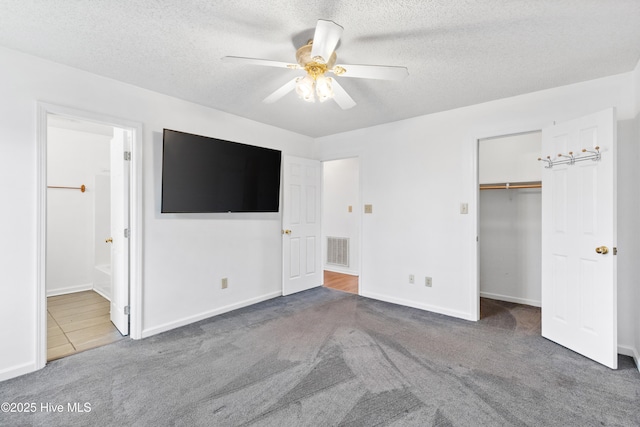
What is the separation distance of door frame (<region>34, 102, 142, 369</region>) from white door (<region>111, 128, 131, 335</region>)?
6cm

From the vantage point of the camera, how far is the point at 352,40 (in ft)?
6.61

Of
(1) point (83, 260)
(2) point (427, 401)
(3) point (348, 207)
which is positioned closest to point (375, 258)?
(3) point (348, 207)

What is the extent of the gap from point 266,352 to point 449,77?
286 centimetres

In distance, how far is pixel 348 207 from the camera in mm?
5641

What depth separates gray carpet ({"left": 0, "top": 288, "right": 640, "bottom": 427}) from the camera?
1.76 m

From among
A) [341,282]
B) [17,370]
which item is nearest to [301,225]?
[341,282]

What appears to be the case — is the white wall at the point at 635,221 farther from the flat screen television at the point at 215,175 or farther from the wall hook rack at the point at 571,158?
the flat screen television at the point at 215,175

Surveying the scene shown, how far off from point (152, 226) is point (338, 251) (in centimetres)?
358

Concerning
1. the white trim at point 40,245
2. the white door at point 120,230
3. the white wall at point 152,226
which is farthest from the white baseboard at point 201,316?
the white trim at point 40,245

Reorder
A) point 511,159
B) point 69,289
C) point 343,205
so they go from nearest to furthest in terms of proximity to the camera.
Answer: point 511,159, point 69,289, point 343,205

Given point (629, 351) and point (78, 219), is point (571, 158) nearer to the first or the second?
point (629, 351)

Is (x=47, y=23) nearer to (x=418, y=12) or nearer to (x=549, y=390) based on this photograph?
(x=418, y=12)

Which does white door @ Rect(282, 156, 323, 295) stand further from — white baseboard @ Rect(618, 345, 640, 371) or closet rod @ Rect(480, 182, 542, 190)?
white baseboard @ Rect(618, 345, 640, 371)

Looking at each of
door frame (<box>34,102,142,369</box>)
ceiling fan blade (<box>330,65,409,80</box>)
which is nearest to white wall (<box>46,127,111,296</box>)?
door frame (<box>34,102,142,369</box>)
